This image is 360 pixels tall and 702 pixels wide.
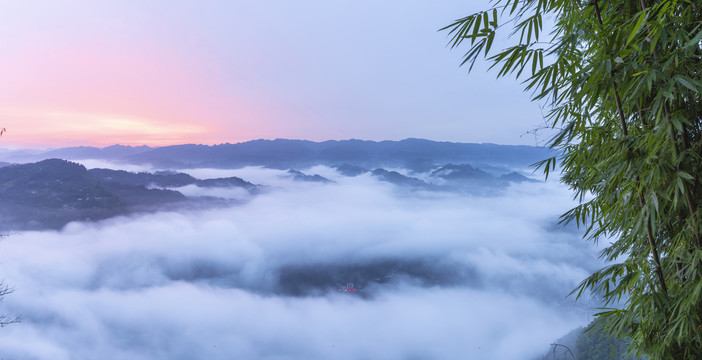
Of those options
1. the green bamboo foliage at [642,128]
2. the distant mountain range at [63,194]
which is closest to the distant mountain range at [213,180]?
the distant mountain range at [63,194]

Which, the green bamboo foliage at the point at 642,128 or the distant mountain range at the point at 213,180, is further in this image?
the distant mountain range at the point at 213,180

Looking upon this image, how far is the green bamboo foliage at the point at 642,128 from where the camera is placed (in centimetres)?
135

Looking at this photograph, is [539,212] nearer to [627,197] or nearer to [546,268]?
[546,268]

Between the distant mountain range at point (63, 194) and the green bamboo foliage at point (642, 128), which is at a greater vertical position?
the green bamboo foliage at point (642, 128)

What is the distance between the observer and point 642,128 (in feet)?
5.12

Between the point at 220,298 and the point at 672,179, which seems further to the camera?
the point at 220,298

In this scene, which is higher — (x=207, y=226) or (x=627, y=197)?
(x=627, y=197)

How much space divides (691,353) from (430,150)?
510 ft

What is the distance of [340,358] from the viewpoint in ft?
202

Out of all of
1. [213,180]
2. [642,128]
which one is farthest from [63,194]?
[642,128]

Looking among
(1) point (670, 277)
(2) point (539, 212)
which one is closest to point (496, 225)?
(2) point (539, 212)

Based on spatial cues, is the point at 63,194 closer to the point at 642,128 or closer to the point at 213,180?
the point at 213,180

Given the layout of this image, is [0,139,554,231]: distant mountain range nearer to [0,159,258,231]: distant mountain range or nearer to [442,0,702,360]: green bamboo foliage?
[0,159,258,231]: distant mountain range

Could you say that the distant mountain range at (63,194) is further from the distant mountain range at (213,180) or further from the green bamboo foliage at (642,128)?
the green bamboo foliage at (642,128)
